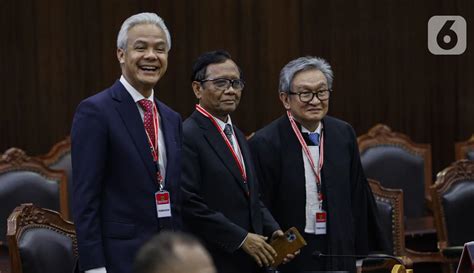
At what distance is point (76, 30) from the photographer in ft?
24.5

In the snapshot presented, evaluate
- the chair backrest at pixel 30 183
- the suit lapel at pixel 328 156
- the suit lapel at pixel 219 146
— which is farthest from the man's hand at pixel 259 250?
the chair backrest at pixel 30 183

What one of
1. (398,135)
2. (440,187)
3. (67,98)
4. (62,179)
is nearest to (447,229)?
(440,187)

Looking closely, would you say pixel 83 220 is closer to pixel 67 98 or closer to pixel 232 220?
pixel 232 220

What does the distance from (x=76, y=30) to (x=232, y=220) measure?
3.82 metres

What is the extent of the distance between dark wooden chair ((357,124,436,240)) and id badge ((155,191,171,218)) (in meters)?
3.12

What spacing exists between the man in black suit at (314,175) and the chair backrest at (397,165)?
6.95 ft

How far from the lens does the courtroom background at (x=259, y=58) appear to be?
7430mm

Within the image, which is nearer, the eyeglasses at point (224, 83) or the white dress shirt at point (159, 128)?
the white dress shirt at point (159, 128)

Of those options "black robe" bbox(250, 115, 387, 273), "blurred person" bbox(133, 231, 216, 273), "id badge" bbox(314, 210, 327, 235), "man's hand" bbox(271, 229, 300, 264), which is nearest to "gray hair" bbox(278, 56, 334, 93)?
"black robe" bbox(250, 115, 387, 273)

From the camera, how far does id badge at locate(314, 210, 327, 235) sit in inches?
164

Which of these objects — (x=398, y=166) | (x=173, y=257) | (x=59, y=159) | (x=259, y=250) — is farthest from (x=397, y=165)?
(x=173, y=257)

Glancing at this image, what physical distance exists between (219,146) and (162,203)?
588 millimetres

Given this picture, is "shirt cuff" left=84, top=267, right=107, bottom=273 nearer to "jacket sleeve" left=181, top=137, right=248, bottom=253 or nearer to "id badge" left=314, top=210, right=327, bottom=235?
"jacket sleeve" left=181, top=137, right=248, bottom=253

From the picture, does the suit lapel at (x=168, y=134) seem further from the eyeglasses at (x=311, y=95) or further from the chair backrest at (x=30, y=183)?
the chair backrest at (x=30, y=183)
